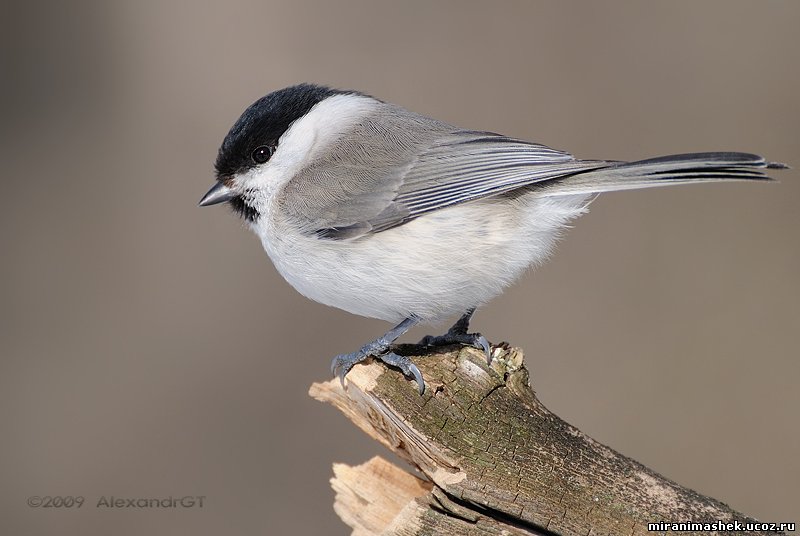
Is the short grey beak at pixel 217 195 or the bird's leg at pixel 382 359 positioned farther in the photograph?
the short grey beak at pixel 217 195

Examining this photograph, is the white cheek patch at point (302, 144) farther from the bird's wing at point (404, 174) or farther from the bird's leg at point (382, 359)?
the bird's leg at point (382, 359)

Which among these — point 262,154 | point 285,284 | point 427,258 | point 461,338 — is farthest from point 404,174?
point 285,284

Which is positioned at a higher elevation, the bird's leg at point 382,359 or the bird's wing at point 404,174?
the bird's wing at point 404,174

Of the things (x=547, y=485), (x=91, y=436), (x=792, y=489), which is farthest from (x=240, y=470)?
(x=792, y=489)

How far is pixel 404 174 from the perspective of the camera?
3314 mm

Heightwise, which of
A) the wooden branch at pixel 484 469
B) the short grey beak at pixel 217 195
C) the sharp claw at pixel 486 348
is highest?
the sharp claw at pixel 486 348

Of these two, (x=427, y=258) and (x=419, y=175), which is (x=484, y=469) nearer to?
(x=427, y=258)

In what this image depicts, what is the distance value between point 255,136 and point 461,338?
1170 millimetres

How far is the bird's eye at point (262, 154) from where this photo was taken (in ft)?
11.0

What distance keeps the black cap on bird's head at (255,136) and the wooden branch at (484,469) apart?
95 centimetres

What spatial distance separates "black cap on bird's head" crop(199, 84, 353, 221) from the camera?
10.8ft

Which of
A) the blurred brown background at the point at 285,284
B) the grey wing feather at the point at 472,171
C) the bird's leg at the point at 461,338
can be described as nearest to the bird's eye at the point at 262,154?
the grey wing feather at the point at 472,171

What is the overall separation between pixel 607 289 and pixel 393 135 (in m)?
2.24

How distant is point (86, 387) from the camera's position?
5.01 m
